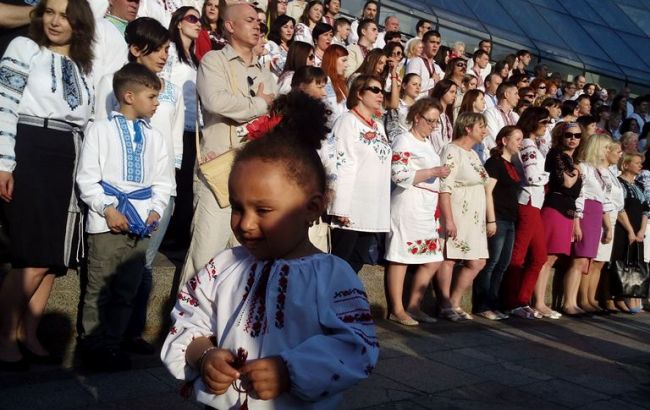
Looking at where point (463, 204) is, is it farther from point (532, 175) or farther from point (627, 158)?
point (627, 158)

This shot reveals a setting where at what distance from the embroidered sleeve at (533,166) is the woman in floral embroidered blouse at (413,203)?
4.94 feet

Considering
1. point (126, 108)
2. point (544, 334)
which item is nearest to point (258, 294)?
point (126, 108)

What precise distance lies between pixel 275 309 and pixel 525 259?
22.7 feet

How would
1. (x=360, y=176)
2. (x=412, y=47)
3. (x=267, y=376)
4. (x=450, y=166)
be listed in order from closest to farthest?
(x=267, y=376) < (x=360, y=176) < (x=450, y=166) < (x=412, y=47)

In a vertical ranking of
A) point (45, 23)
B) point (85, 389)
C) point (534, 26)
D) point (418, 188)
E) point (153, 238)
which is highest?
point (534, 26)

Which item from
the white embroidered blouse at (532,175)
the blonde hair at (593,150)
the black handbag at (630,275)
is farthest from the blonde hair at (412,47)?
the black handbag at (630,275)

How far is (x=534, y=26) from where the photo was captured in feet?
65.2

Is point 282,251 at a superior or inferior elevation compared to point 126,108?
inferior

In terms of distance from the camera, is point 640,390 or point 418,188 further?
point 418,188

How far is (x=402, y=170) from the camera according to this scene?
7.25 meters

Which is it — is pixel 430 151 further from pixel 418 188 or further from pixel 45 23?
pixel 45 23

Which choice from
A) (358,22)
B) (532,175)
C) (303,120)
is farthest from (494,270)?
(303,120)

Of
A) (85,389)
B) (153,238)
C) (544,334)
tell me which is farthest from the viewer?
(544,334)

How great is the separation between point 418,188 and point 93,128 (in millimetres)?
3434
